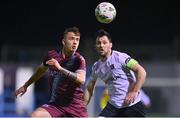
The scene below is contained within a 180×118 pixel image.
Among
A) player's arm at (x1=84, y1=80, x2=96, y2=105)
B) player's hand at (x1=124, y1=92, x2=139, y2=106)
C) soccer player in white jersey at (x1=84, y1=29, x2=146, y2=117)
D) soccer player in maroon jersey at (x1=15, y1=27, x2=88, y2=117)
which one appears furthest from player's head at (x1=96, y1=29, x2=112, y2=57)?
player's hand at (x1=124, y1=92, x2=139, y2=106)

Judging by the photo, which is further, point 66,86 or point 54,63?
point 66,86

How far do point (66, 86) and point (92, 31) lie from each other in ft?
45.6

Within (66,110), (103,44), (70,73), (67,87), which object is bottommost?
(66,110)

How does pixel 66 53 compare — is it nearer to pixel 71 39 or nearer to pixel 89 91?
pixel 71 39

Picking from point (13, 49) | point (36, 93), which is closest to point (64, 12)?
point (13, 49)

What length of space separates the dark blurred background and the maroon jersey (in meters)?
10.6

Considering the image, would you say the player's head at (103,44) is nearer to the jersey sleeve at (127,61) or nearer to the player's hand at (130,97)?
the jersey sleeve at (127,61)

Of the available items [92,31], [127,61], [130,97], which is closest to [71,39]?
[127,61]

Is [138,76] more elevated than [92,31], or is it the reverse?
[138,76]

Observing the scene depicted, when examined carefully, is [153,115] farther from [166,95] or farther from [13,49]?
[13,49]

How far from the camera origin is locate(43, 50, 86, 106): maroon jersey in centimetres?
782

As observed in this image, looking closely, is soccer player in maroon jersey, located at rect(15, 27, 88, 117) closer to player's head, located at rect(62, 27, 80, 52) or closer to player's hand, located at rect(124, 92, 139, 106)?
player's head, located at rect(62, 27, 80, 52)

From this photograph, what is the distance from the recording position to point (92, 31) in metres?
21.7

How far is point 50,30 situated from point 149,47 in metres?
3.73
